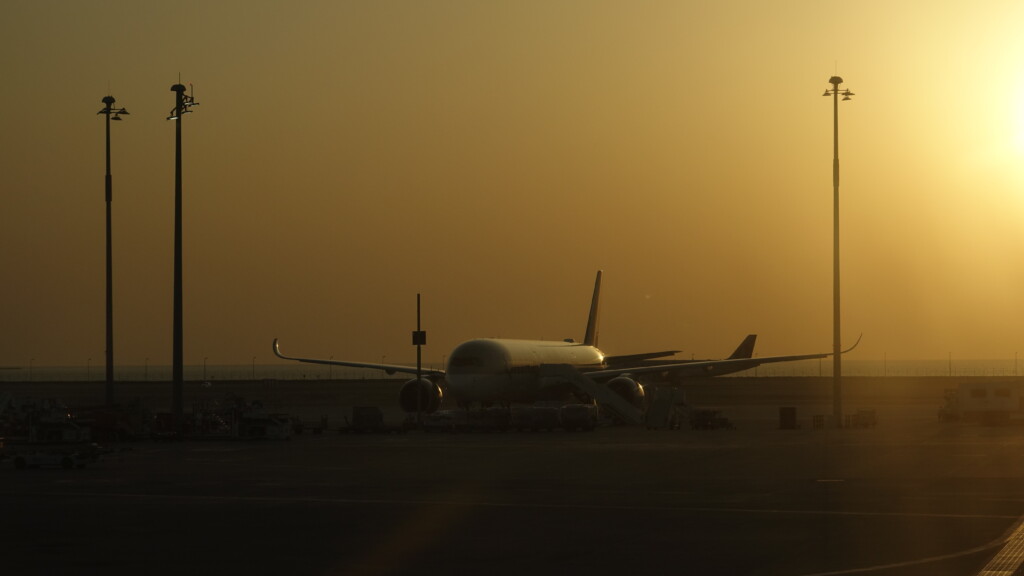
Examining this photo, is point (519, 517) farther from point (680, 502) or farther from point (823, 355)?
point (823, 355)

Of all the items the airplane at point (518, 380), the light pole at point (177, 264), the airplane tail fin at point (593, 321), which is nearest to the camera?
the light pole at point (177, 264)

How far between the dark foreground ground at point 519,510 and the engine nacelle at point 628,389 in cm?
2081

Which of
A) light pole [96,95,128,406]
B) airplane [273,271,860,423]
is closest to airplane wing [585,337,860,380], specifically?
airplane [273,271,860,423]

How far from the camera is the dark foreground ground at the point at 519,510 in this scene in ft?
56.3

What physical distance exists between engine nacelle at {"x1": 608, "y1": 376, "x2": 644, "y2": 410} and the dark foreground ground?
20813 mm

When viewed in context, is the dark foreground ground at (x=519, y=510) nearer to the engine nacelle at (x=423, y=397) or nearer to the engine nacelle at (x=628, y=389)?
the engine nacelle at (x=628, y=389)

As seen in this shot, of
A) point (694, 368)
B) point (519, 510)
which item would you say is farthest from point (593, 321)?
point (519, 510)

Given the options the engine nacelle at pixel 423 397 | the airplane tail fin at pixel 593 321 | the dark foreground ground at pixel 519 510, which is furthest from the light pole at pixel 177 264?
the airplane tail fin at pixel 593 321

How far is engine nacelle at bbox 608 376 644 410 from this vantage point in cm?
6300

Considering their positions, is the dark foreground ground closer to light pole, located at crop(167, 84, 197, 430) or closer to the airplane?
light pole, located at crop(167, 84, 197, 430)

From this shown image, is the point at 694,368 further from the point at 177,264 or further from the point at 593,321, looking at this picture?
the point at 177,264

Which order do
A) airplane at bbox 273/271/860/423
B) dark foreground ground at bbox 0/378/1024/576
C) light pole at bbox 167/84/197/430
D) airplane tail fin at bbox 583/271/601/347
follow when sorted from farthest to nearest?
airplane tail fin at bbox 583/271/601/347, airplane at bbox 273/271/860/423, light pole at bbox 167/84/197/430, dark foreground ground at bbox 0/378/1024/576

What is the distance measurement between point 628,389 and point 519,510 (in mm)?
40574

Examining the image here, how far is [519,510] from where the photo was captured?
23.3 meters
